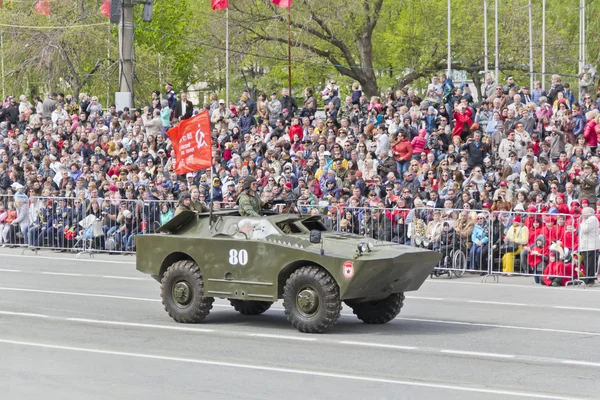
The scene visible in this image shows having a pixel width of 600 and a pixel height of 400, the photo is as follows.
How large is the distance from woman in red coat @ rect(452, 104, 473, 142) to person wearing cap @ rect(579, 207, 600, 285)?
6.32m

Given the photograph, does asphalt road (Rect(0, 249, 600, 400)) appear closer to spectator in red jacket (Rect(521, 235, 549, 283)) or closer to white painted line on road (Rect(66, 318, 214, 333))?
white painted line on road (Rect(66, 318, 214, 333))

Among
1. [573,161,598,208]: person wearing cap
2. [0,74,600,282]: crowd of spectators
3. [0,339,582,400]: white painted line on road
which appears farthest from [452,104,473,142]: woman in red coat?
[0,339,582,400]: white painted line on road

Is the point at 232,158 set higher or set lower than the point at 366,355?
higher

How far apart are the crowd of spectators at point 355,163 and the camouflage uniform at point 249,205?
20.5 feet

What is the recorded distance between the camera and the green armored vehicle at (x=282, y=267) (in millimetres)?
14844

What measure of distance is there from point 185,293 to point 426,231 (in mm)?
8364

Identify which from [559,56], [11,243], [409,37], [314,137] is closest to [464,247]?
[314,137]

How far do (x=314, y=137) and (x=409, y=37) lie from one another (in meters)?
31.4

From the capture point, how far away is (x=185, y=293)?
16328mm

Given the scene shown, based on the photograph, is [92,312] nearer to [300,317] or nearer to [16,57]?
[300,317]

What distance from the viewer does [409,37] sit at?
195 feet

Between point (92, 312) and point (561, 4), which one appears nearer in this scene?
point (92, 312)

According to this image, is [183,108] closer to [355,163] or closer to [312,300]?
[355,163]

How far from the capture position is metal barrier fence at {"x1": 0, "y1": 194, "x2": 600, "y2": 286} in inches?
846
